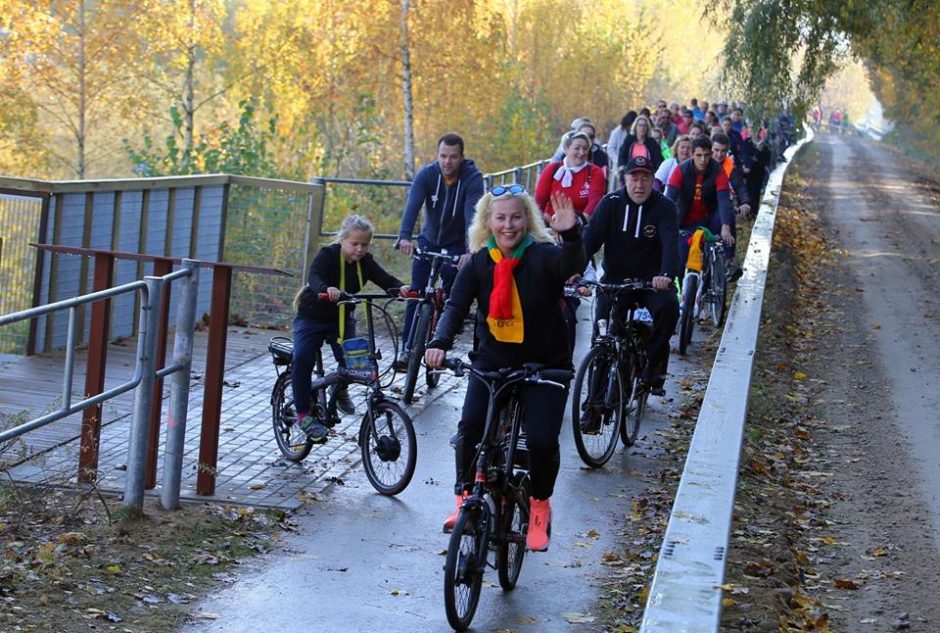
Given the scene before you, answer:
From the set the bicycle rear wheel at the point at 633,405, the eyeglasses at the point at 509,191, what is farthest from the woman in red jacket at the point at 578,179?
the eyeglasses at the point at 509,191

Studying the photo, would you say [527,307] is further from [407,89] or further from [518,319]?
[407,89]

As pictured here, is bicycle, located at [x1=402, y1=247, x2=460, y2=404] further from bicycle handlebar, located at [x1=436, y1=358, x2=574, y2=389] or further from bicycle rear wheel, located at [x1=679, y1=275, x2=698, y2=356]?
bicycle handlebar, located at [x1=436, y1=358, x2=574, y2=389]

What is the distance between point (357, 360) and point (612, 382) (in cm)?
175

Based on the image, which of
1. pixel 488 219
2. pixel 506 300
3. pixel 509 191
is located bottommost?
pixel 506 300

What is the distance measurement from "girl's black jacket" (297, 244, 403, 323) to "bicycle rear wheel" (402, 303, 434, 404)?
5.94ft

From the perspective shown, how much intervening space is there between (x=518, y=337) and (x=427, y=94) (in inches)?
1615

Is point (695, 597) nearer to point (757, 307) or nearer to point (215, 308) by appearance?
point (215, 308)

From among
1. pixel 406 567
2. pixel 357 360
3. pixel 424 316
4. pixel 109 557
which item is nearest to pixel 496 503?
pixel 406 567

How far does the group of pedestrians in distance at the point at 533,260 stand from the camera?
6609 millimetres

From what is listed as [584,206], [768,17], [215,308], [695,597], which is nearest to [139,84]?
[768,17]

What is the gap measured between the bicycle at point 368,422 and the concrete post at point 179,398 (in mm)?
1250

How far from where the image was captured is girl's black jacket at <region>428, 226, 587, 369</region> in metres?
6.62

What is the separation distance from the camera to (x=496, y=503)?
648 cm

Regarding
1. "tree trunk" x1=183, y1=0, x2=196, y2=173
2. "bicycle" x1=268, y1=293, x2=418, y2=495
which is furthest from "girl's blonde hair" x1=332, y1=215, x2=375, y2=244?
"tree trunk" x1=183, y1=0, x2=196, y2=173
